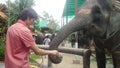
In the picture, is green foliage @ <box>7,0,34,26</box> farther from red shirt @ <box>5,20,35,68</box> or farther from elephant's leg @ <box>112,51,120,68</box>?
red shirt @ <box>5,20,35,68</box>

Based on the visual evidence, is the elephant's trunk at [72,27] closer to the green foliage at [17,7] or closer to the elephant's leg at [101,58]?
the elephant's leg at [101,58]

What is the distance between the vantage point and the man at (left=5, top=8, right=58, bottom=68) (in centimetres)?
502

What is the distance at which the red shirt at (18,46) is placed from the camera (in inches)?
198

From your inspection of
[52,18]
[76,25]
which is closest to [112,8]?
[76,25]

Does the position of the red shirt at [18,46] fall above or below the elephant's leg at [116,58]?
above

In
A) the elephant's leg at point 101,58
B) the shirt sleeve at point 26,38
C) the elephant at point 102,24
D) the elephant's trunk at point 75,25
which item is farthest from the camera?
the elephant's leg at point 101,58

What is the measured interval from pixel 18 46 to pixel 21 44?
51 millimetres

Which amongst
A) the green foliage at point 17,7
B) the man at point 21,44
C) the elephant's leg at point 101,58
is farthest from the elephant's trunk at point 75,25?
the green foliage at point 17,7

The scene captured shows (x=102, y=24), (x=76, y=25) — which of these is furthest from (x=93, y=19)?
(x=76, y=25)

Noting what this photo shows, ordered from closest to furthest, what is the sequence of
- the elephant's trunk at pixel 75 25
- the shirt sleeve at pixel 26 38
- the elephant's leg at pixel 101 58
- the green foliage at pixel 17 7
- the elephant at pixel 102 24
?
the shirt sleeve at pixel 26 38
the elephant's trunk at pixel 75 25
the elephant at pixel 102 24
the elephant's leg at pixel 101 58
the green foliage at pixel 17 7

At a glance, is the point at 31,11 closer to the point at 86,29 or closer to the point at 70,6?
the point at 86,29

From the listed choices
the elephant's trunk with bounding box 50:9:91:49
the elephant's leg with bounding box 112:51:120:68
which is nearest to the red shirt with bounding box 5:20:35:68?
the elephant's trunk with bounding box 50:9:91:49

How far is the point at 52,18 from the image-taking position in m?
88.1

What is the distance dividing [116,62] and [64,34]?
3.20 ft
